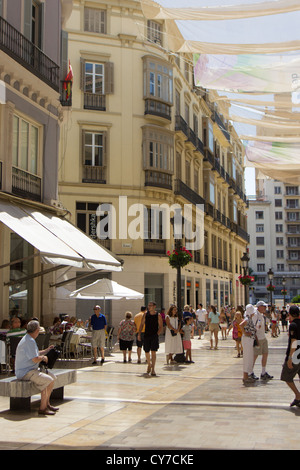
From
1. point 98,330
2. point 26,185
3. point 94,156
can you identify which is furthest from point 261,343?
point 94,156

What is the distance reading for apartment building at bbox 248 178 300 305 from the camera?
103062 millimetres

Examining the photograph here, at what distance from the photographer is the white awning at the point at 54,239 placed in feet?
42.8

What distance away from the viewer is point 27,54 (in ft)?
55.0

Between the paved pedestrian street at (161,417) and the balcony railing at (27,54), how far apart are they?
29.8ft

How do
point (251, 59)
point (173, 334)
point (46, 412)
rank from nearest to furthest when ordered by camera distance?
point (46, 412), point (251, 59), point (173, 334)

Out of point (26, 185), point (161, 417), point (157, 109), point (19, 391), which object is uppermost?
point (157, 109)

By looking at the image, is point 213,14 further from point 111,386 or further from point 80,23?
point 80,23

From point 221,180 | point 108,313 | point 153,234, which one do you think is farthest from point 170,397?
point 221,180

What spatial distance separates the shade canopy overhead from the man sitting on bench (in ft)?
18.7

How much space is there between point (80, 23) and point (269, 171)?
2027 centimetres

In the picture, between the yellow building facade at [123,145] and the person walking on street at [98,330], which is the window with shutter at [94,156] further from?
the person walking on street at [98,330]

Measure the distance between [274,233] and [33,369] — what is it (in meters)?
Result: 99.2

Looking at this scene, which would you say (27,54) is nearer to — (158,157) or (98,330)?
(98,330)

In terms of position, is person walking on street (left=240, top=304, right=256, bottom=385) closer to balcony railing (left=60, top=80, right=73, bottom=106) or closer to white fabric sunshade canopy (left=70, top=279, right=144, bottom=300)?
white fabric sunshade canopy (left=70, top=279, right=144, bottom=300)
